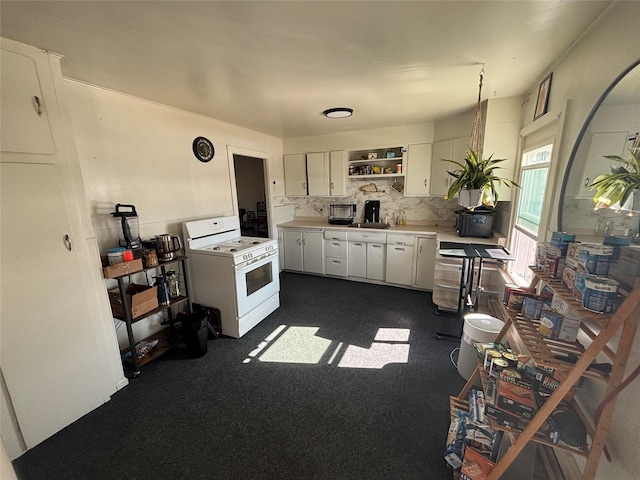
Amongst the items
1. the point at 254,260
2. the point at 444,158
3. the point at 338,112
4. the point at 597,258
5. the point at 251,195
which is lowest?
the point at 254,260

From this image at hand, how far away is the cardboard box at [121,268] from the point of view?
1.90 metres

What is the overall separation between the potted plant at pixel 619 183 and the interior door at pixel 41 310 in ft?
9.83

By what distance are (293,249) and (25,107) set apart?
3.43 m

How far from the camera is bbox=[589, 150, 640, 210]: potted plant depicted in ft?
3.37

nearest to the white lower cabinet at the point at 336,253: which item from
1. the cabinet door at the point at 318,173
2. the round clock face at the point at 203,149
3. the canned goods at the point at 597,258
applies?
the cabinet door at the point at 318,173

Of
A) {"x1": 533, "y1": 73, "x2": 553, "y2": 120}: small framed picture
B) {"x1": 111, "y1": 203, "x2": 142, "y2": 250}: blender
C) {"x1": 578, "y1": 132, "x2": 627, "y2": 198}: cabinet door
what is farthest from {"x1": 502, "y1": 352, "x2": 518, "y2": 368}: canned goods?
{"x1": 111, "y1": 203, "x2": 142, "y2": 250}: blender

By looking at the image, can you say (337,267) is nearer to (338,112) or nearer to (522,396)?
(338,112)

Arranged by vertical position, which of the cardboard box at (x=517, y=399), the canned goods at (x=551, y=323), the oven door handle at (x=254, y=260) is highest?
the canned goods at (x=551, y=323)

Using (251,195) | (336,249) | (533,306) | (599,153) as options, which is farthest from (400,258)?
Result: (251,195)

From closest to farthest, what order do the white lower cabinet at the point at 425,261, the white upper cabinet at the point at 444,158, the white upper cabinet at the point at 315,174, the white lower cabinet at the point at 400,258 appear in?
the white upper cabinet at the point at 444,158 → the white lower cabinet at the point at 425,261 → the white lower cabinet at the point at 400,258 → the white upper cabinet at the point at 315,174

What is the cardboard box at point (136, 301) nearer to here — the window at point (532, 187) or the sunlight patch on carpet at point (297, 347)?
the sunlight patch on carpet at point (297, 347)

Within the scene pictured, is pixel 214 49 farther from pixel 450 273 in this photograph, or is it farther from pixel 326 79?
pixel 450 273

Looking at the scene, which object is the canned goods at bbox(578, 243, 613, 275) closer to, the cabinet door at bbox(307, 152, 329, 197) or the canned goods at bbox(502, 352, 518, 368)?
the canned goods at bbox(502, 352, 518, 368)

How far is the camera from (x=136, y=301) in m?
2.13
